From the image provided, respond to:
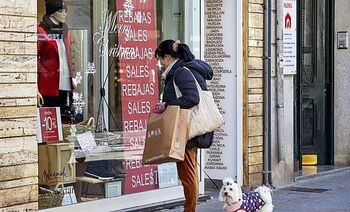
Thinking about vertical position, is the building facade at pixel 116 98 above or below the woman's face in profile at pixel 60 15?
below

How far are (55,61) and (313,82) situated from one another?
6161 millimetres

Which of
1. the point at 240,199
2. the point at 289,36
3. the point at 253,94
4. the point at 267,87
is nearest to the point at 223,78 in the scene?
the point at 253,94

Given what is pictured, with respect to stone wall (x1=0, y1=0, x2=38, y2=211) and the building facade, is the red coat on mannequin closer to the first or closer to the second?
the building facade

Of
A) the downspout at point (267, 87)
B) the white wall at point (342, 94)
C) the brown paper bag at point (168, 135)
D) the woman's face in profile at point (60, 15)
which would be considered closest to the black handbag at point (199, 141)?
the brown paper bag at point (168, 135)

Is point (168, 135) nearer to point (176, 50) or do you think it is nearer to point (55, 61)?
point (176, 50)

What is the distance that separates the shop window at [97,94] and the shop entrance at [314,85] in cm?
384

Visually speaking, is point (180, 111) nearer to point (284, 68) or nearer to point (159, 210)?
point (159, 210)

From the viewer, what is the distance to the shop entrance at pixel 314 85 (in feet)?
42.6

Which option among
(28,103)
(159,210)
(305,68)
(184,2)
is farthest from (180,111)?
(305,68)

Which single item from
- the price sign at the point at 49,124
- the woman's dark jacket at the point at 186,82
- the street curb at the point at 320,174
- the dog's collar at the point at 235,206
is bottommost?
the street curb at the point at 320,174

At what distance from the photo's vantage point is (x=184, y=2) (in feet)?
32.5

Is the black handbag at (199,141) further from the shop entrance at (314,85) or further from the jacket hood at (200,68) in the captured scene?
the shop entrance at (314,85)

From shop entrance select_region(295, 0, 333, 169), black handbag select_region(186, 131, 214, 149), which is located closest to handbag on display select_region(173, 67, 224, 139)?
black handbag select_region(186, 131, 214, 149)

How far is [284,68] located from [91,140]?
3.61 metres
